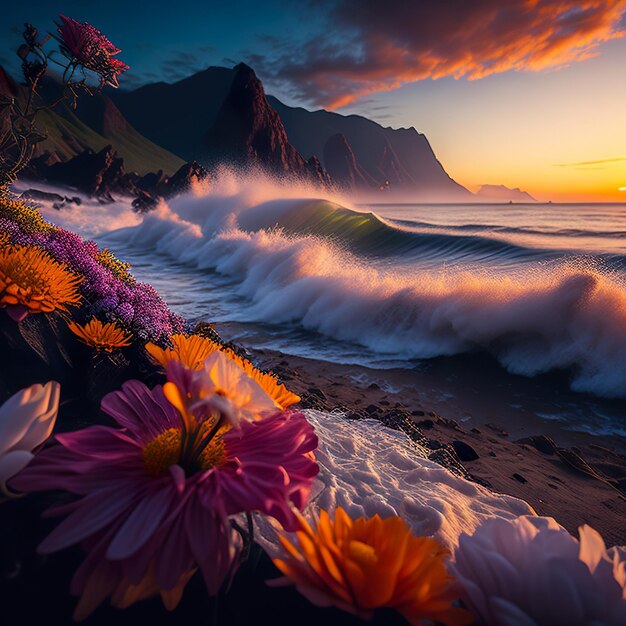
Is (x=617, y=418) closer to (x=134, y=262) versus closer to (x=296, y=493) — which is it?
(x=296, y=493)

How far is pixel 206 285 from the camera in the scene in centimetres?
1389

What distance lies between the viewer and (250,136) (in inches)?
4341

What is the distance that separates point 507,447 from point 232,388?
378 cm

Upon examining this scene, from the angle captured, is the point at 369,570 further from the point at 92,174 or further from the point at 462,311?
the point at 92,174

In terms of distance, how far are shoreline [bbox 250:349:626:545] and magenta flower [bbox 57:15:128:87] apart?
2.13 m

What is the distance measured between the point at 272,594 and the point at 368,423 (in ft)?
4.64

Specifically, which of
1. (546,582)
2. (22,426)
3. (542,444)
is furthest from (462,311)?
(22,426)

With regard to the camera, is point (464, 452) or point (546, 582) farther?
point (464, 452)

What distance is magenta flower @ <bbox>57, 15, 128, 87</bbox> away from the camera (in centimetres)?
189

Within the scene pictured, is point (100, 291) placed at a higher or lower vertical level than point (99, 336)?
higher

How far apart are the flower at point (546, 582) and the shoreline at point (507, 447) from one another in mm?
1423

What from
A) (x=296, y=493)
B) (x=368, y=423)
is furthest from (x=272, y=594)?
(x=368, y=423)

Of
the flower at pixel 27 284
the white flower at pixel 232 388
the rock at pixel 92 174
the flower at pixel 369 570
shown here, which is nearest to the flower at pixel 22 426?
the white flower at pixel 232 388

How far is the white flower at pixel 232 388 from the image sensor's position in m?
0.63
